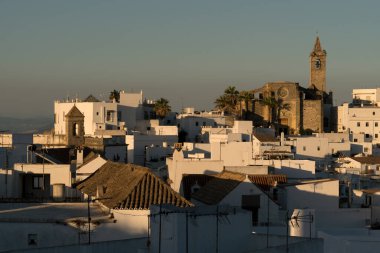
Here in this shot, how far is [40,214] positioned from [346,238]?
1058 cm

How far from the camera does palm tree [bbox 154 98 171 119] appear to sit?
85812mm

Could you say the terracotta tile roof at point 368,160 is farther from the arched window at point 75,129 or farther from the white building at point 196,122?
the white building at point 196,122

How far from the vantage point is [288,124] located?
9044 centimetres

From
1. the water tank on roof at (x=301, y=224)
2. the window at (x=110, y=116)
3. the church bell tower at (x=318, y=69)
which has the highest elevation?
the church bell tower at (x=318, y=69)

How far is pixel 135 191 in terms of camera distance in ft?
85.5

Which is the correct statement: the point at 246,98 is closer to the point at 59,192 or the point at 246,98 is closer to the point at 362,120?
the point at 362,120

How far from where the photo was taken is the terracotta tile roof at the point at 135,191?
82.6 feet

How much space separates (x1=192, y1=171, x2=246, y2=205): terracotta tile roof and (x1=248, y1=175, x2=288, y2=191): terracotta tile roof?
4.17ft

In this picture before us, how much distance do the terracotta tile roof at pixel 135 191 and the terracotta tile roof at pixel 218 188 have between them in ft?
12.0

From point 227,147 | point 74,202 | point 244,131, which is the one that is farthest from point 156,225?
point 244,131

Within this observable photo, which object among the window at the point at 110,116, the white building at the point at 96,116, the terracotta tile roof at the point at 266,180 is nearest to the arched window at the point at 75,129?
the white building at the point at 96,116

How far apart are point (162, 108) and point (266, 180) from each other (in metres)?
50.1

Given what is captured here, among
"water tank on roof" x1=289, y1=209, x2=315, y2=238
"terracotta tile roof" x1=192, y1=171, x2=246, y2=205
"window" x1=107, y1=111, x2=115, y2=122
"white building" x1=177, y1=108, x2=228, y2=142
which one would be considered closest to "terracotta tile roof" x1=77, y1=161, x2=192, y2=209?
"water tank on roof" x1=289, y1=209, x2=315, y2=238

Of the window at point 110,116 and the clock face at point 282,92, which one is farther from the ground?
the clock face at point 282,92
